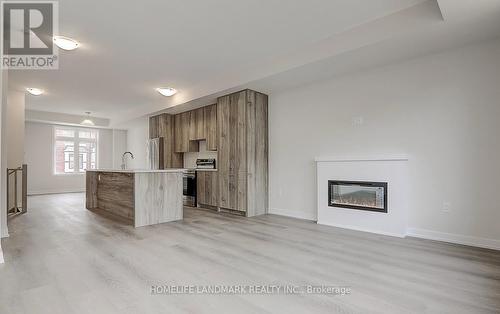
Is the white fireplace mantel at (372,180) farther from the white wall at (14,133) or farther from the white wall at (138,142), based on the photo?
the white wall at (138,142)

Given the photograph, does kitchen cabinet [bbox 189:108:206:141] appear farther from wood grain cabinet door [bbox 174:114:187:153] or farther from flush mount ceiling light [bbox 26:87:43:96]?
flush mount ceiling light [bbox 26:87:43:96]

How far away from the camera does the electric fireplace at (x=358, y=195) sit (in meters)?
3.67

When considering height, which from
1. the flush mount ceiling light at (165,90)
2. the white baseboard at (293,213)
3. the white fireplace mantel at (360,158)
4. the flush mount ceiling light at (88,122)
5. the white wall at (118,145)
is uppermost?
the flush mount ceiling light at (165,90)

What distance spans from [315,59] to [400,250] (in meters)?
2.57

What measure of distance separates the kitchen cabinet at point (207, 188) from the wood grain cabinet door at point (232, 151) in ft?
0.70

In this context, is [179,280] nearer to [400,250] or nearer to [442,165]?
[400,250]

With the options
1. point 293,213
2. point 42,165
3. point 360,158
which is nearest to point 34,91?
point 42,165

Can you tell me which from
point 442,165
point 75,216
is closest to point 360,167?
point 442,165

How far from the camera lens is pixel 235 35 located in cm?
339

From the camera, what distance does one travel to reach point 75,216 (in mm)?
4855

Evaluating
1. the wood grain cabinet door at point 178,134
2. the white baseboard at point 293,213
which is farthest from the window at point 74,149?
the white baseboard at point 293,213

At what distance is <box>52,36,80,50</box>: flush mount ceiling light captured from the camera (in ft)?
11.0

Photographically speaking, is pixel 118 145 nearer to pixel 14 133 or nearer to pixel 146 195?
pixel 14 133

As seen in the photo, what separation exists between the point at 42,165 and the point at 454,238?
10.7 meters
